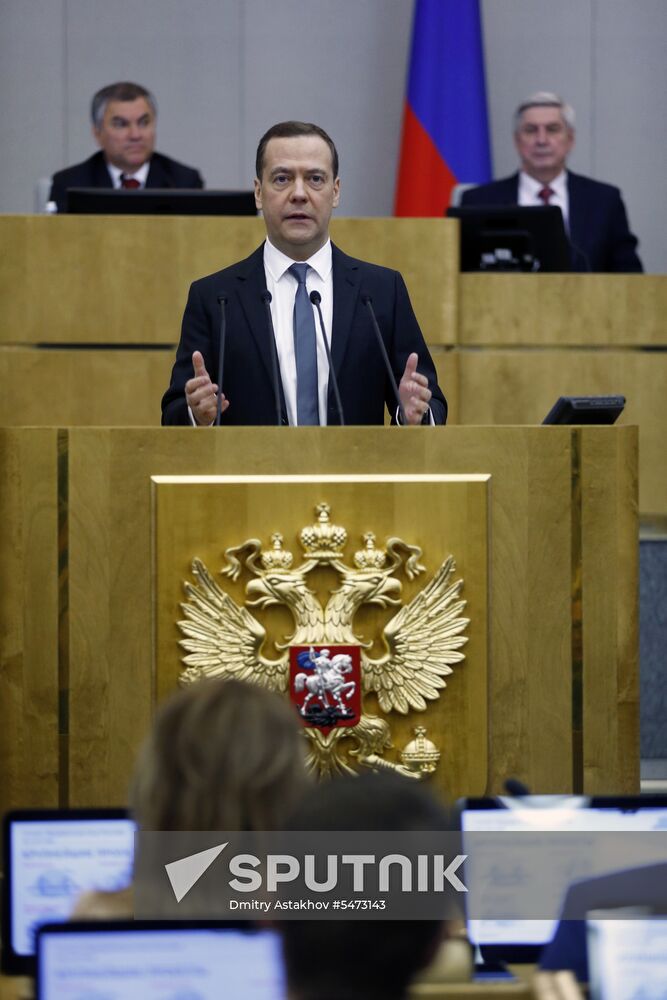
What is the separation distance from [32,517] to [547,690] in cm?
100

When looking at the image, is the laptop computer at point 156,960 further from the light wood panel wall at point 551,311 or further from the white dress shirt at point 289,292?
the light wood panel wall at point 551,311

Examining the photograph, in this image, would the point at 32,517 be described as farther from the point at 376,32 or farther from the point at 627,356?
the point at 376,32

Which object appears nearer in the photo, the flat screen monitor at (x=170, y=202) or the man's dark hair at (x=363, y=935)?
the man's dark hair at (x=363, y=935)

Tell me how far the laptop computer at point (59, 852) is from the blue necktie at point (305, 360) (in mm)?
1556

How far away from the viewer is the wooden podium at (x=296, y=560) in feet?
9.53

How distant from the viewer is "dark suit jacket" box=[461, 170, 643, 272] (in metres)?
6.48

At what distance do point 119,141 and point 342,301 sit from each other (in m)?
2.91

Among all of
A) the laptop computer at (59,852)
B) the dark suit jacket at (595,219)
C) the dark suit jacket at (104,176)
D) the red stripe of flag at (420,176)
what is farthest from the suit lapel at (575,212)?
the laptop computer at (59,852)

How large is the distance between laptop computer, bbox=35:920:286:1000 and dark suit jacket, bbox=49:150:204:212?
483 cm

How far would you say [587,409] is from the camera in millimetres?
3092

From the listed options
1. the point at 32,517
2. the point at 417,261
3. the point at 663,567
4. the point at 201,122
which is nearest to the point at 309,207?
the point at 32,517

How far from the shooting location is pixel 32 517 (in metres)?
2.94

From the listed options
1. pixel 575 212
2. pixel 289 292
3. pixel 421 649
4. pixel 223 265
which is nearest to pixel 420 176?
pixel 575 212

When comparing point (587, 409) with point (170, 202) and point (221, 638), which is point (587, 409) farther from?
point (170, 202)
